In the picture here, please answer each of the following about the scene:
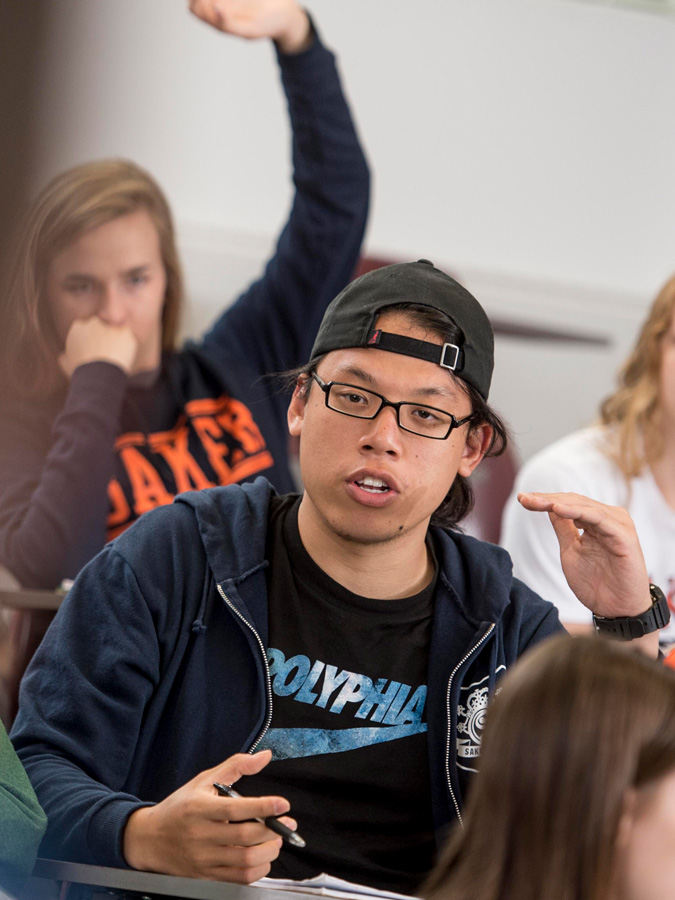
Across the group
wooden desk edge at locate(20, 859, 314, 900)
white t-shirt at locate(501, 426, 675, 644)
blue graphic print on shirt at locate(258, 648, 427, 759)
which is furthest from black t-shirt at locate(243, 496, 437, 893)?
white t-shirt at locate(501, 426, 675, 644)

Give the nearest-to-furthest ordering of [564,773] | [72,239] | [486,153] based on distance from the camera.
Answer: [564,773], [72,239], [486,153]

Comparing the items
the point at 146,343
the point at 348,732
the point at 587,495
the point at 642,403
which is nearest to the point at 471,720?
the point at 348,732

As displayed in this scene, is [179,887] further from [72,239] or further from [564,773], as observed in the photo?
[72,239]

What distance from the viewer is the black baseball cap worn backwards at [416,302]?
109 centimetres

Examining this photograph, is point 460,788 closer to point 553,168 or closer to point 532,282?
point 532,282

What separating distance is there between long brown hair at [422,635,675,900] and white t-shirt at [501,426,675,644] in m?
1.05

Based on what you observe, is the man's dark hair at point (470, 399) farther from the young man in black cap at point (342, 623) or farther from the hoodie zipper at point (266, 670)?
the hoodie zipper at point (266, 670)

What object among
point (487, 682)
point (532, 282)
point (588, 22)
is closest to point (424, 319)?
point (487, 682)

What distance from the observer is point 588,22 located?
2.86 m

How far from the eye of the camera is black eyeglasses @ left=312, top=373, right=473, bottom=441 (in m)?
1.09

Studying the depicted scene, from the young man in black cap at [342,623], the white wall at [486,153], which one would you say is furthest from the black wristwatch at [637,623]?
the white wall at [486,153]

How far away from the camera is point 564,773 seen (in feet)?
2.15

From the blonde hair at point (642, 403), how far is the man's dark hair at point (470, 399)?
2.10ft

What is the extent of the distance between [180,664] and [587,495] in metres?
0.96
